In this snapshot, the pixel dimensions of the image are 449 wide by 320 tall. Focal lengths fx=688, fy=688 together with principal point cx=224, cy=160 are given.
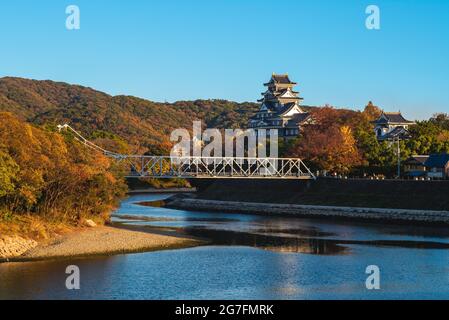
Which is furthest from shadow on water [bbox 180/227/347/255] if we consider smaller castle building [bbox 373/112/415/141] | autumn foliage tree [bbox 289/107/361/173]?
smaller castle building [bbox 373/112/415/141]

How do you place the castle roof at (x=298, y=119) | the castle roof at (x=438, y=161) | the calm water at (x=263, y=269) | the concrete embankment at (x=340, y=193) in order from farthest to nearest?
the castle roof at (x=298, y=119) → the castle roof at (x=438, y=161) → the concrete embankment at (x=340, y=193) → the calm water at (x=263, y=269)

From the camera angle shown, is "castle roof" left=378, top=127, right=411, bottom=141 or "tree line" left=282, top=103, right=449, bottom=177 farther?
"castle roof" left=378, top=127, right=411, bottom=141

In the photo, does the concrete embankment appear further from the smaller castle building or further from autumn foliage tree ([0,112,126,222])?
autumn foliage tree ([0,112,126,222])

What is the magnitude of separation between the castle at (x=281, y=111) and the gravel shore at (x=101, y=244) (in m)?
52.8

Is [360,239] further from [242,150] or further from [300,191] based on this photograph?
[242,150]

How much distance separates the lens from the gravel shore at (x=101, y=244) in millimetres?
36094

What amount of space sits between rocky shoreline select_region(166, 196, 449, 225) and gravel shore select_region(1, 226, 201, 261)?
2116 centimetres

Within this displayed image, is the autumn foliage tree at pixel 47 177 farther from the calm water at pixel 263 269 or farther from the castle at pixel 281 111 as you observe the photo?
the castle at pixel 281 111

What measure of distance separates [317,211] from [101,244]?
98.5 ft

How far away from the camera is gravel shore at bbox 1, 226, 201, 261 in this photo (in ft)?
118

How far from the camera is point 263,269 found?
33875mm

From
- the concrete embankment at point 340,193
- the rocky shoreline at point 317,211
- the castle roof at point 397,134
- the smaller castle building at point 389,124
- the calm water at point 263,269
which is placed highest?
the smaller castle building at point 389,124

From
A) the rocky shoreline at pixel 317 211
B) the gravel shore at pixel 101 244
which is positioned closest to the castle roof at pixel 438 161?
the rocky shoreline at pixel 317 211
